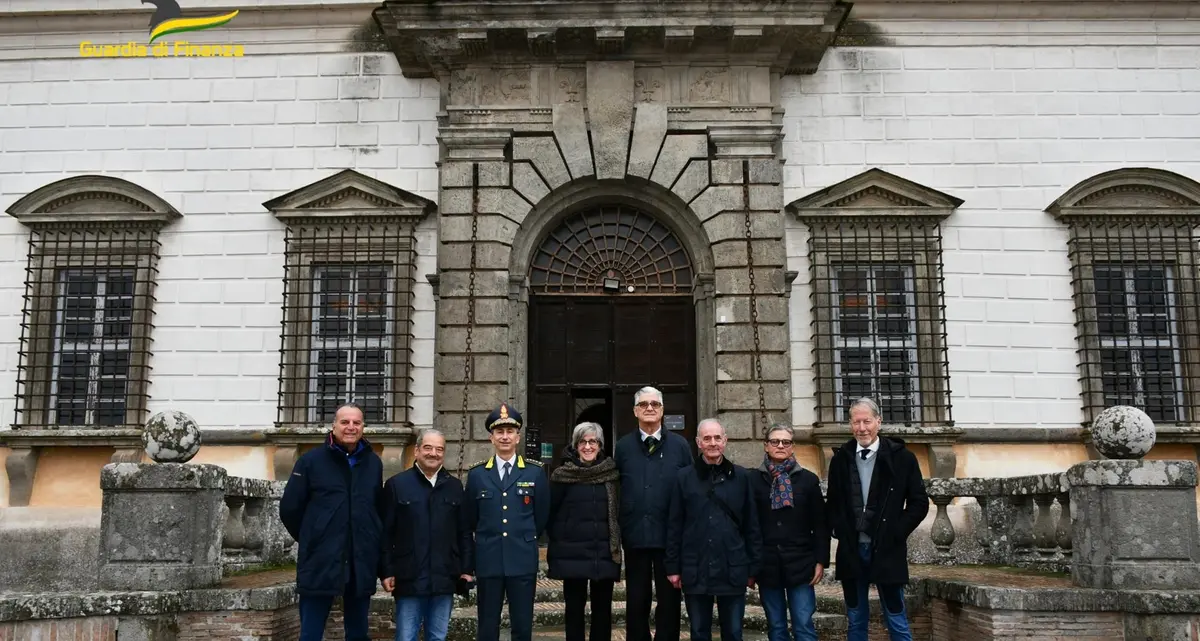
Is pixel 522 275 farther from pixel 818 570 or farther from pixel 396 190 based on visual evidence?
pixel 818 570

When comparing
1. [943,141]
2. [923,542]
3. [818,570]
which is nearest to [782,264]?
[943,141]

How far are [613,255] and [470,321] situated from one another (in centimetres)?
200

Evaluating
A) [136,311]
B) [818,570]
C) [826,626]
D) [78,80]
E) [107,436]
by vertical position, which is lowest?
[826,626]

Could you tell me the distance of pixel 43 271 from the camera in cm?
1272

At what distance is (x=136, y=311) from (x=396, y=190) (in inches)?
138

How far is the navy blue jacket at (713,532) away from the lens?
6516 mm

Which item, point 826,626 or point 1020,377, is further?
point 1020,377

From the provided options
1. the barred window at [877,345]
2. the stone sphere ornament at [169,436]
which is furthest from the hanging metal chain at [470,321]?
the barred window at [877,345]

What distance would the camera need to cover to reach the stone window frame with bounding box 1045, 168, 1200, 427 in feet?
40.7

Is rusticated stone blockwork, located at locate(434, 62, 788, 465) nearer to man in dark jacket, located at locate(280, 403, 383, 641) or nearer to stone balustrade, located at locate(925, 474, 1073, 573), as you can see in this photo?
stone balustrade, located at locate(925, 474, 1073, 573)

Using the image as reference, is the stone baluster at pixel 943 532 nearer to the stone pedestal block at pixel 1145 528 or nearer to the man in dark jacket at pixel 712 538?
the stone pedestal block at pixel 1145 528

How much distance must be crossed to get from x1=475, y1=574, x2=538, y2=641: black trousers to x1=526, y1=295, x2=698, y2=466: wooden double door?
18.8ft

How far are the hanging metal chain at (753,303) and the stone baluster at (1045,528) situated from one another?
3.37 meters

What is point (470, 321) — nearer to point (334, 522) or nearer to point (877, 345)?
point (877, 345)
